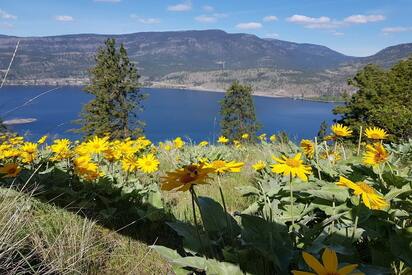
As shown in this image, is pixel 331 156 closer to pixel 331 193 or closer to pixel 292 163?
pixel 331 193

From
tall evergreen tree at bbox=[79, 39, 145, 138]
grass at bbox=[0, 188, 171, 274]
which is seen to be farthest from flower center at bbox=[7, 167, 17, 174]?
tall evergreen tree at bbox=[79, 39, 145, 138]

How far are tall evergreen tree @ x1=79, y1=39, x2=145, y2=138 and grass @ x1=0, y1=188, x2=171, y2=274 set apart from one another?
75.8ft

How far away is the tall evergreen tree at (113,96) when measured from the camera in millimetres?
25406

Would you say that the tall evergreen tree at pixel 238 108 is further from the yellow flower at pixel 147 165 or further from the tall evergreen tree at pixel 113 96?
the yellow flower at pixel 147 165

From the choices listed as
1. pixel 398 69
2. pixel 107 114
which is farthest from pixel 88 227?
pixel 398 69

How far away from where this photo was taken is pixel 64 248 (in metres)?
1.75

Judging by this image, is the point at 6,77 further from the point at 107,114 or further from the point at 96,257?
the point at 107,114

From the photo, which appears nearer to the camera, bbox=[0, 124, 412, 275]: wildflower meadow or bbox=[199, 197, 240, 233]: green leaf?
bbox=[0, 124, 412, 275]: wildflower meadow

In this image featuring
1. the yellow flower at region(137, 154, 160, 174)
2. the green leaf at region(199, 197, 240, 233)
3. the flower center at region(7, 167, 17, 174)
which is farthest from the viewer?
the yellow flower at region(137, 154, 160, 174)

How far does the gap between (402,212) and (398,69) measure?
27995 millimetres

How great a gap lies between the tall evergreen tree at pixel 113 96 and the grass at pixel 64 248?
23115mm

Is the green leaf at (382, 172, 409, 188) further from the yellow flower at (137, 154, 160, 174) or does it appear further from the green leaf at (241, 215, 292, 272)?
the yellow flower at (137, 154, 160, 174)

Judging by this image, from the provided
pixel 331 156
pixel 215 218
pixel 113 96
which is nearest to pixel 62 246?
pixel 215 218

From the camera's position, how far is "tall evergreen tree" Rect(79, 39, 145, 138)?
25406 mm
